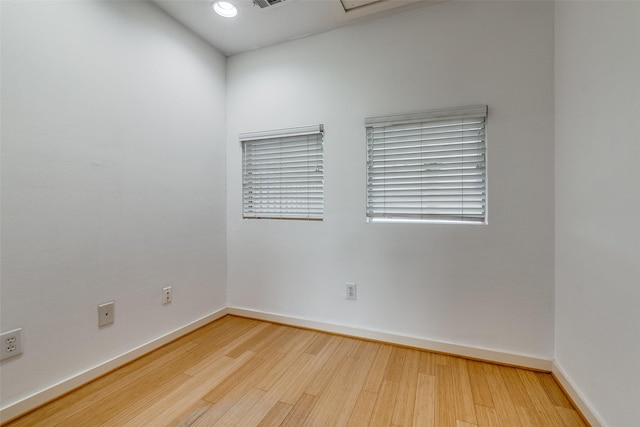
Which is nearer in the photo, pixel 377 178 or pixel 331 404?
pixel 331 404

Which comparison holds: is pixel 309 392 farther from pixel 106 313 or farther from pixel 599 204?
pixel 599 204

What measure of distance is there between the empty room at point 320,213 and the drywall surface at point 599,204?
0.01 m

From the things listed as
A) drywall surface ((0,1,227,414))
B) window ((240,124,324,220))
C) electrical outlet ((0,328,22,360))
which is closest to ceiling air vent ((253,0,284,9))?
drywall surface ((0,1,227,414))

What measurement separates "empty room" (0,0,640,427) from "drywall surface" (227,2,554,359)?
1cm

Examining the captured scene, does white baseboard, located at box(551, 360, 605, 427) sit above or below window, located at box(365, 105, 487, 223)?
below

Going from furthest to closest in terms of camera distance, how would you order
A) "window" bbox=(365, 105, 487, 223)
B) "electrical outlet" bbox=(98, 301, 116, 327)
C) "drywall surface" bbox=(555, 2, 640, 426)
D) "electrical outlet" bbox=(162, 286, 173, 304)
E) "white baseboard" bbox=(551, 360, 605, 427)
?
"electrical outlet" bbox=(162, 286, 173, 304) < "window" bbox=(365, 105, 487, 223) < "electrical outlet" bbox=(98, 301, 116, 327) < "white baseboard" bbox=(551, 360, 605, 427) < "drywall surface" bbox=(555, 2, 640, 426)

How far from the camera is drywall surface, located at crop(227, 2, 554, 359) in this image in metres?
1.68

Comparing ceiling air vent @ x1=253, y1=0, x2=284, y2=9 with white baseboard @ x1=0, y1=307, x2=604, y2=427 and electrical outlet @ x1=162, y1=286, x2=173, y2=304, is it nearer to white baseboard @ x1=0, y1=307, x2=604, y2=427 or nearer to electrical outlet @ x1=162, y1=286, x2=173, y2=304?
electrical outlet @ x1=162, y1=286, x2=173, y2=304

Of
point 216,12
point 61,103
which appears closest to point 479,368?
point 61,103

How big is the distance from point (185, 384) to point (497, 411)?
5.40ft

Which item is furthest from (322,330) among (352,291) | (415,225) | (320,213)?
(415,225)

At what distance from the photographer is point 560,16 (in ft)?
5.10

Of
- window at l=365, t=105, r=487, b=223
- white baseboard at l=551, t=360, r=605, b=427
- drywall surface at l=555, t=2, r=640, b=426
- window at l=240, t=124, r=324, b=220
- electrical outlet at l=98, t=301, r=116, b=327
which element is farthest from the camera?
window at l=240, t=124, r=324, b=220

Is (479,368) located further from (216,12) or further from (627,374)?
(216,12)
